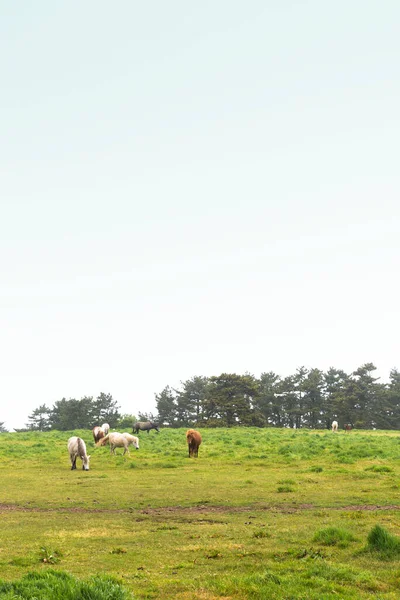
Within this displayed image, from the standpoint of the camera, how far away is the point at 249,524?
13.6 m

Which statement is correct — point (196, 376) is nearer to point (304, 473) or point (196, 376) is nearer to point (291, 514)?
point (304, 473)

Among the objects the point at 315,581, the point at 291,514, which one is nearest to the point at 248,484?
the point at 291,514

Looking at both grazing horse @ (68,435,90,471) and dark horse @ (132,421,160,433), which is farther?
dark horse @ (132,421,160,433)

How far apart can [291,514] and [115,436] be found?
19331 millimetres

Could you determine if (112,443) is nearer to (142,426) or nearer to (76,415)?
(142,426)

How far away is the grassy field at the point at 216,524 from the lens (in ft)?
28.2

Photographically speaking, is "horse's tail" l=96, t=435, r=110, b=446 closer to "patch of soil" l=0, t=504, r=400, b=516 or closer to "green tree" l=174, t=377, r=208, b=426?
"patch of soil" l=0, t=504, r=400, b=516

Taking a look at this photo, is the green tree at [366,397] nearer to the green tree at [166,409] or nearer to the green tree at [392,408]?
the green tree at [392,408]

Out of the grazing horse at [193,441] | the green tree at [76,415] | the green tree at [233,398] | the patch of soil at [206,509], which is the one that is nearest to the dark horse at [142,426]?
the grazing horse at [193,441]

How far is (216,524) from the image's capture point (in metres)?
13.8

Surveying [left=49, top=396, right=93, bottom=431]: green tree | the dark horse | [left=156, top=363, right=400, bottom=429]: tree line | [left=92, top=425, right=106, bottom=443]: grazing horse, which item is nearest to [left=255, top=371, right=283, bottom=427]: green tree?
[left=156, top=363, right=400, bottom=429]: tree line

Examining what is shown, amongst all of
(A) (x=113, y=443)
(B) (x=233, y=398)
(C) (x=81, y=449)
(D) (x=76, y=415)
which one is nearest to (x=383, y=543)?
(C) (x=81, y=449)

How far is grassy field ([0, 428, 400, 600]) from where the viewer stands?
28.2 feet

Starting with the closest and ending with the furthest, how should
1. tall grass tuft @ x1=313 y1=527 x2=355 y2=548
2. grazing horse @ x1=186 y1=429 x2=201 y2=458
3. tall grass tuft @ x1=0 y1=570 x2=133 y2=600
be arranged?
tall grass tuft @ x1=0 y1=570 x2=133 y2=600 < tall grass tuft @ x1=313 y1=527 x2=355 y2=548 < grazing horse @ x1=186 y1=429 x2=201 y2=458
